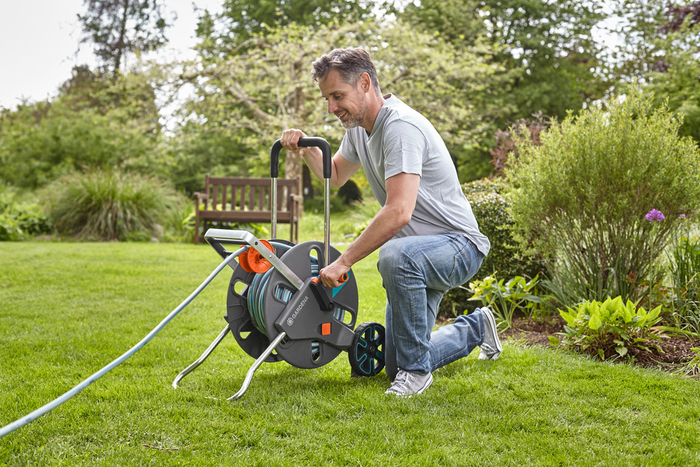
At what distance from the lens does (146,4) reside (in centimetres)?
2527

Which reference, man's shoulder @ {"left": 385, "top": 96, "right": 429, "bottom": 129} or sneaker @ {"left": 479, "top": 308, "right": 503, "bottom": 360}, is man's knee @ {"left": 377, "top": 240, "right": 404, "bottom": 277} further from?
sneaker @ {"left": 479, "top": 308, "right": 503, "bottom": 360}

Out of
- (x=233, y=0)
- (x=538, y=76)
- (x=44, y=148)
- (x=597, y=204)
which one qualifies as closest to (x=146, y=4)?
(x=233, y=0)

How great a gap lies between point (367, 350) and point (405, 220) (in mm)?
785

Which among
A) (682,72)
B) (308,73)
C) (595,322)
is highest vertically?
(682,72)

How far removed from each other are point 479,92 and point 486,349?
16898 mm

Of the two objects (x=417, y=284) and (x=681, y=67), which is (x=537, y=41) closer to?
(x=681, y=67)

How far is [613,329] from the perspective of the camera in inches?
126

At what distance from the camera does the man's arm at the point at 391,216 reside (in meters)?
2.50

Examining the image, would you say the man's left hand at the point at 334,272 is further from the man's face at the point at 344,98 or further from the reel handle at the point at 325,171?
the man's face at the point at 344,98

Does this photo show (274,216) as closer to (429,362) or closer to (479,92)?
(429,362)

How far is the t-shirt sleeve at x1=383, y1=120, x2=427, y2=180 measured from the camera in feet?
8.27

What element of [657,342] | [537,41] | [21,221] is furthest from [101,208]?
Answer: [537,41]

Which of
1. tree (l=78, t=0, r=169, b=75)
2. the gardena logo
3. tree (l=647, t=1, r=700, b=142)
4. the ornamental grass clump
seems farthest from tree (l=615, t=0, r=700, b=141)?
tree (l=78, t=0, r=169, b=75)

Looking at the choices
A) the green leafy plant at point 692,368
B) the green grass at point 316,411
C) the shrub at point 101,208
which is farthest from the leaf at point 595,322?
the shrub at point 101,208
